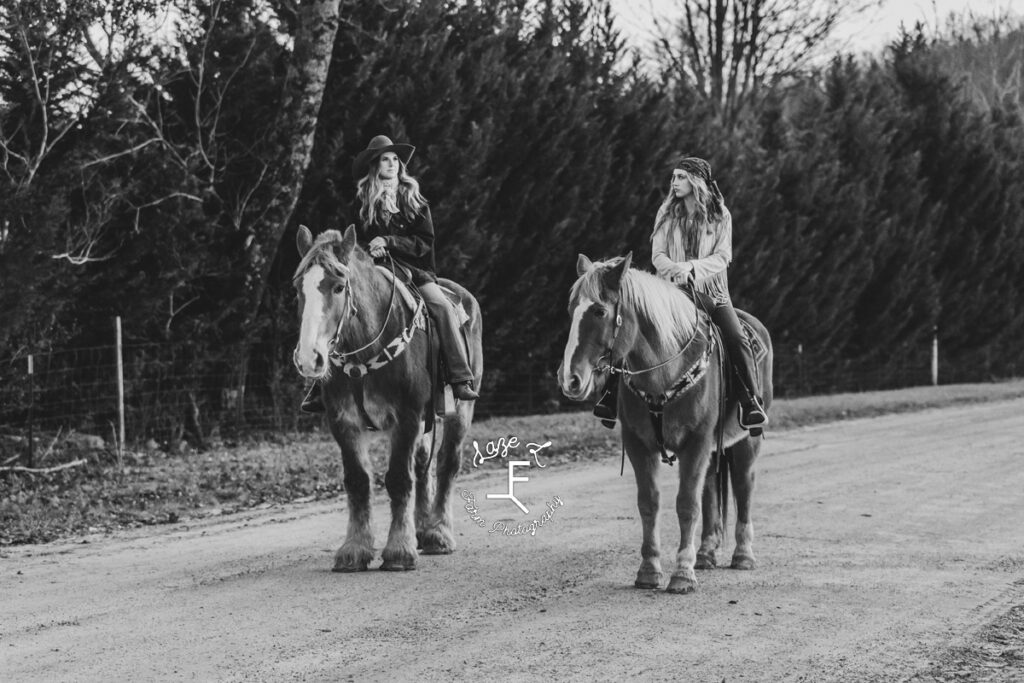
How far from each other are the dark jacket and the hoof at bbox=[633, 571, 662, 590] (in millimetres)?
2534

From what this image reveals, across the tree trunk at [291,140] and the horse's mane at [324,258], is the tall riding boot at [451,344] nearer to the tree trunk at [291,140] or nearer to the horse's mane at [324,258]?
the horse's mane at [324,258]

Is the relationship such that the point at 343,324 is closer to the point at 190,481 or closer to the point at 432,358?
the point at 432,358

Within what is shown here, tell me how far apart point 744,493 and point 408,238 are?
2.73 meters

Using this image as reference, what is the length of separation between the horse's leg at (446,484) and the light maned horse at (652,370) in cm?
169

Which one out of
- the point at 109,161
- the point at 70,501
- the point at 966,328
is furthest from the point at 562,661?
the point at 966,328

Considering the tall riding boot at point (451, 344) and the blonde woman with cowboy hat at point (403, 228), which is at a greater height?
the blonde woman with cowboy hat at point (403, 228)

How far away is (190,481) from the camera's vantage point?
12.6 meters

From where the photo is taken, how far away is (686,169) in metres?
8.19

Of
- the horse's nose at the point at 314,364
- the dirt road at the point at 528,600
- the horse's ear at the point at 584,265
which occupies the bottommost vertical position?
the dirt road at the point at 528,600

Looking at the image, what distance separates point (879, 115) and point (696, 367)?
937 inches

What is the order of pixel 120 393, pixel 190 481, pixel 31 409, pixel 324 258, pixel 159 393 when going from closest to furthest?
pixel 324 258
pixel 31 409
pixel 190 481
pixel 120 393
pixel 159 393

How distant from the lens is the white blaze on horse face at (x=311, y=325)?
7.47m

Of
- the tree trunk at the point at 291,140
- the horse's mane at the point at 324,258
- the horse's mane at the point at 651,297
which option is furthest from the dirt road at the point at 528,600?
the tree trunk at the point at 291,140

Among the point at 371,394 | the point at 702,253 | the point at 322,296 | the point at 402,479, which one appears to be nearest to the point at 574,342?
the point at 702,253
